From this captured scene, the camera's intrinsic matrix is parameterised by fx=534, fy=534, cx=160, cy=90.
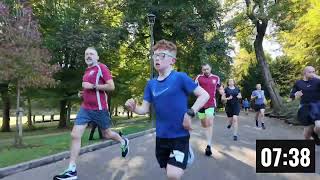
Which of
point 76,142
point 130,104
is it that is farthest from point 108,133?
point 130,104

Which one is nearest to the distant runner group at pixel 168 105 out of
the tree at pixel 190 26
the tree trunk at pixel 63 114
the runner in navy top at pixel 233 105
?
the runner in navy top at pixel 233 105

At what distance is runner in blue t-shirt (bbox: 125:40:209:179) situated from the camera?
5.69 meters

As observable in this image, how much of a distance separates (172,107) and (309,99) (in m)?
5.77

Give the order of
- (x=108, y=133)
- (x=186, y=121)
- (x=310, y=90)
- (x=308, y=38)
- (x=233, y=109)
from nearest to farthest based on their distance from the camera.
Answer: (x=186, y=121), (x=108, y=133), (x=310, y=90), (x=233, y=109), (x=308, y=38)

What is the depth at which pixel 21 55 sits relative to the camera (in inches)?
552

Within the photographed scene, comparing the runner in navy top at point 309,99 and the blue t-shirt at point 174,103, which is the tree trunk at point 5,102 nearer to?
the runner in navy top at point 309,99

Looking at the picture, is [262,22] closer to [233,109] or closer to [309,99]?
[233,109]

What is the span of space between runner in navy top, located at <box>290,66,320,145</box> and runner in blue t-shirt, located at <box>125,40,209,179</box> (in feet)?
17.9

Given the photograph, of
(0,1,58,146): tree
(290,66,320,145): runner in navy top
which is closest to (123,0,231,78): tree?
(0,1,58,146): tree

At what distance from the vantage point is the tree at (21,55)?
13992 millimetres

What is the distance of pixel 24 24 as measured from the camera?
48.4ft

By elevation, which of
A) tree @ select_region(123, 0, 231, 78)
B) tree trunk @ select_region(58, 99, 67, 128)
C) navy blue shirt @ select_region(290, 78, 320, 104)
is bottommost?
tree trunk @ select_region(58, 99, 67, 128)

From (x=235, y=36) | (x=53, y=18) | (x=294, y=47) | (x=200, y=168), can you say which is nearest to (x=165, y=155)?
(x=200, y=168)

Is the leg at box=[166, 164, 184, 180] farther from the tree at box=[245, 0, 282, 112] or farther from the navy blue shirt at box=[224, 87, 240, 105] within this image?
the tree at box=[245, 0, 282, 112]
